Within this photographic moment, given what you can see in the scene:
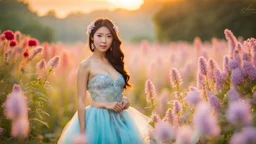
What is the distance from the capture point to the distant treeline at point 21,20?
16.9 metres

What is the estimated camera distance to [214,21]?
16891 millimetres

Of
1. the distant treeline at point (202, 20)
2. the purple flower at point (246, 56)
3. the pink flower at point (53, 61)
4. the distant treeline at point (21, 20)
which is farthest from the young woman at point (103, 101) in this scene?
the distant treeline at point (21, 20)

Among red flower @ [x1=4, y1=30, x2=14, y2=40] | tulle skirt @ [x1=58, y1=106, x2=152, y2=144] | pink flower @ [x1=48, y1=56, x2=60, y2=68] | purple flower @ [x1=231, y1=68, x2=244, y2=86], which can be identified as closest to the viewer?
purple flower @ [x1=231, y1=68, x2=244, y2=86]

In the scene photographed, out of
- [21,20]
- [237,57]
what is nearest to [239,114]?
[237,57]

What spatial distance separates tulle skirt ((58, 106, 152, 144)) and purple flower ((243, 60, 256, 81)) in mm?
934

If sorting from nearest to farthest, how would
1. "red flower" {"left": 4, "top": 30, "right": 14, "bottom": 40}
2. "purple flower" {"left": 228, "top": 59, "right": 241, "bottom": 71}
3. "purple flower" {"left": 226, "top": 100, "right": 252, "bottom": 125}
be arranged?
"purple flower" {"left": 226, "top": 100, "right": 252, "bottom": 125} < "purple flower" {"left": 228, "top": 59, "right": 241, "bottom": 71} < "red flower" {"left": 4, "top": 30, "right": 14, "bottom": 40}

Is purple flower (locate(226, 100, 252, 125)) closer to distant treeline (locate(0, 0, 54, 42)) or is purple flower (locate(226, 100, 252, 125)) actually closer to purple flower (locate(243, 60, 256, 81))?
purple flower (locate(243, 60, 256, 81))

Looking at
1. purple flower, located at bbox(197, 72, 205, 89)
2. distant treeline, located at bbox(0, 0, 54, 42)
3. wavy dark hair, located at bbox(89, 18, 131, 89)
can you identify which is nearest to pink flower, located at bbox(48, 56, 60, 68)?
wavy dark hair, located at bbox(89, 18, 131, 89)

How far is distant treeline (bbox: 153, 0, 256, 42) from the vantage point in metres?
14.8

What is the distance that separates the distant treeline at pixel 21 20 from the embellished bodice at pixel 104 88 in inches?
501

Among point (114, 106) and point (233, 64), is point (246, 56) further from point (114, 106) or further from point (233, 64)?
point (114, 106)

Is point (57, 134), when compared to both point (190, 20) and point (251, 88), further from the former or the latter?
point (190, 20)

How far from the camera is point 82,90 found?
9.95ft

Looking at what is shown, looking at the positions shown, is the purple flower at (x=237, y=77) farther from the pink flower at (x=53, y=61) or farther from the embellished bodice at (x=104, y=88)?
the pink flower at (x=53, y=61)
